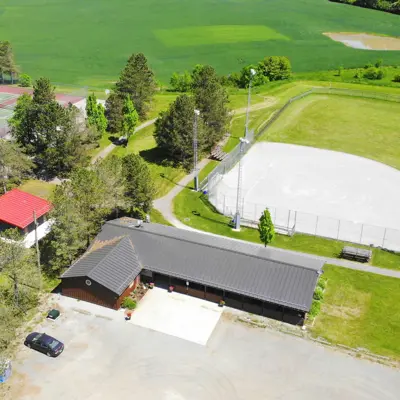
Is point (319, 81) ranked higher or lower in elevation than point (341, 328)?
higher

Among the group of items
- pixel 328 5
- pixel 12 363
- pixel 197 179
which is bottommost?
pixel 12 363

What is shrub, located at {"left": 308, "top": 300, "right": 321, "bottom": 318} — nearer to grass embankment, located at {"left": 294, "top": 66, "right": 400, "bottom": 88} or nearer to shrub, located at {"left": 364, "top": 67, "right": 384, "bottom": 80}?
grass embankment, located at {"left": 294, "top": 66, "right": 400, "bottom": 88}

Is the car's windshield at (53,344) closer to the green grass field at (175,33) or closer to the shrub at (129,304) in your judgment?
the shrub at (129,304)

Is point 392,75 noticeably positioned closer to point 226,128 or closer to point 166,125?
point 226,128

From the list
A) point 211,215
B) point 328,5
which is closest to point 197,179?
point 211,215

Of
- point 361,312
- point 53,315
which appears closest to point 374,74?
point 361,312
